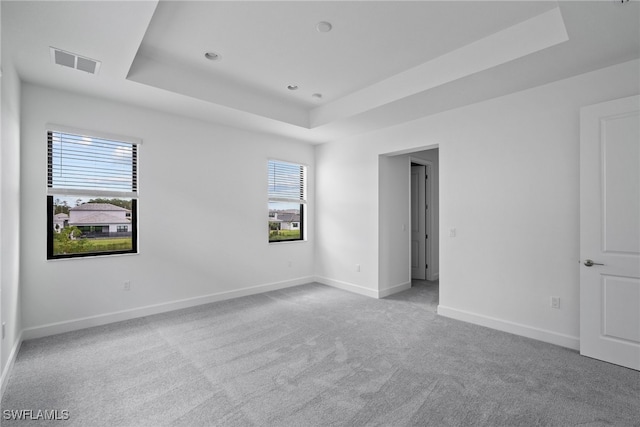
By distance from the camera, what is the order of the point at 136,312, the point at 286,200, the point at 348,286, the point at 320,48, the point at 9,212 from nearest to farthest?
1. the point at 9,212
2. the point at 320,48
3. the point at 136,312
4. the point at 348,286
5. the point at 286,200

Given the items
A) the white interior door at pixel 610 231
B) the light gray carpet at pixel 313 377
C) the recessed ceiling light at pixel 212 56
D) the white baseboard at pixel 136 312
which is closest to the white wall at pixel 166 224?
the white baseboard at pixel 136 312

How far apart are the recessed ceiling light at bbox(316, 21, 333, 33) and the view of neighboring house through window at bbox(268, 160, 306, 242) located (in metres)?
2.90

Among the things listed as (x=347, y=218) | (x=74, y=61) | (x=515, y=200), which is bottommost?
(x=347, y=218)

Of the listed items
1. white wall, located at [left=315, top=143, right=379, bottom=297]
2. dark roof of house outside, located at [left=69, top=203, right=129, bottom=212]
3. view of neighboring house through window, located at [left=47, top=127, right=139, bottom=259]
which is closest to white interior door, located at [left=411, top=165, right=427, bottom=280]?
white wall, located at [left=315, top=143, right=379, bottom=297]

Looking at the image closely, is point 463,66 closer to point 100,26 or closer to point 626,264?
point 626,264

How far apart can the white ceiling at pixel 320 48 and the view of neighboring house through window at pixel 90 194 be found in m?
0.63

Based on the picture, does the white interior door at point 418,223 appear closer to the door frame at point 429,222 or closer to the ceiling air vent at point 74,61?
the door frame at point 429,222

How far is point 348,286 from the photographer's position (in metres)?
5.29

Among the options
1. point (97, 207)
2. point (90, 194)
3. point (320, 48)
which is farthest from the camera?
point (97, 207)

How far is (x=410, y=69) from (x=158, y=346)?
394 centimetres

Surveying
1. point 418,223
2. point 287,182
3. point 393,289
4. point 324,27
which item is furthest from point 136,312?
point 418,223

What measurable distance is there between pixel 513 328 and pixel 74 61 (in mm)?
5136

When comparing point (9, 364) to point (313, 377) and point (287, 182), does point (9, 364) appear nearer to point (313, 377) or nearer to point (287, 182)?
point (313, 377)

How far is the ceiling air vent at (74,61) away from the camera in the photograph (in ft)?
8.65
